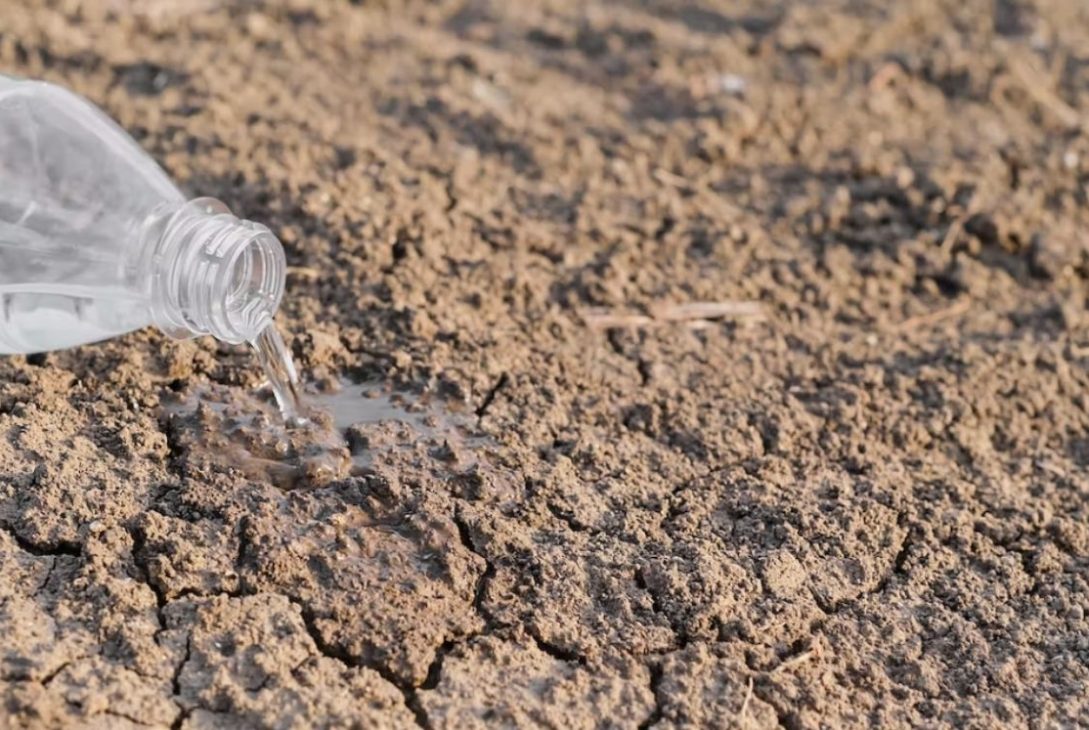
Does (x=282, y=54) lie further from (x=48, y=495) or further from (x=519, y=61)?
(x=48, y=495)

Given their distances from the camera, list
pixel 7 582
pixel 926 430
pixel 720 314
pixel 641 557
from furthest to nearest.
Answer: pixel 720 314
pixel 926 430
pixel 641 557
pixel 7 582

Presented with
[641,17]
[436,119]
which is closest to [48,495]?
[436,119]

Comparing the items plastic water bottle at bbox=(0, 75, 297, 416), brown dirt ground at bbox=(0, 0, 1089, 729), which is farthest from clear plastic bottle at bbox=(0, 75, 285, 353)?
brown dirt ground at bbox=(0, 0, 1089, 729)

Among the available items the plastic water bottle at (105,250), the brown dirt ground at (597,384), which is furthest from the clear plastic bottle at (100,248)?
the brown dirt ground at (597,384)

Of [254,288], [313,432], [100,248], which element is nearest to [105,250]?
[100,248]

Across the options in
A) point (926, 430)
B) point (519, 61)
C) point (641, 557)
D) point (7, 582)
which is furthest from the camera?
point (519, 61)

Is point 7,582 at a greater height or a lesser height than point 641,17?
lesser
